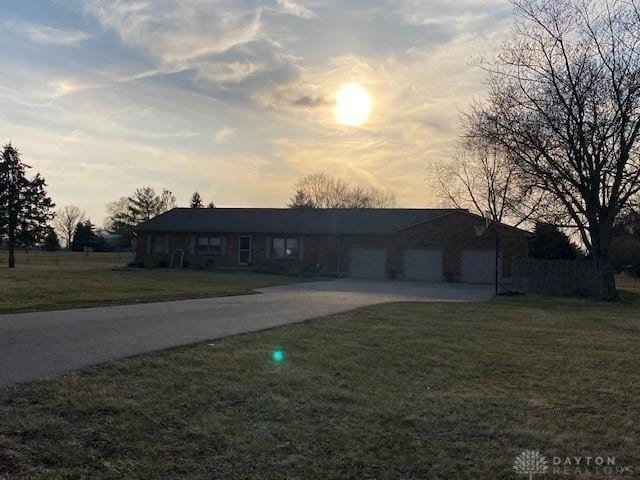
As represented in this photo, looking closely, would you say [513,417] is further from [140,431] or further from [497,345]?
[497,345]

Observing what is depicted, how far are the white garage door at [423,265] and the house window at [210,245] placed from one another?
13.8 m

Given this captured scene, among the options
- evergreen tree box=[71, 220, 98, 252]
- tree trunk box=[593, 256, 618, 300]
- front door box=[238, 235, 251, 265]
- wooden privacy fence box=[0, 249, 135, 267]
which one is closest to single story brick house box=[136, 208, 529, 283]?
front door box=[238, 235, 251, 265]

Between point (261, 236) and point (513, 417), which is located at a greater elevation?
point (261, 236)

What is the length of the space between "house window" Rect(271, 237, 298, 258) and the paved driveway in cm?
2228

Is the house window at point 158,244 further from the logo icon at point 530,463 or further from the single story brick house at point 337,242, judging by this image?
the logo icon at point 530,463

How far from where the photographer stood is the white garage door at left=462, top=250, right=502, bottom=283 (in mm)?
34656

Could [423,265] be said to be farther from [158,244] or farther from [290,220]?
[158,244]

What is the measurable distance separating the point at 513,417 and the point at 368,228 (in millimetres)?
32926

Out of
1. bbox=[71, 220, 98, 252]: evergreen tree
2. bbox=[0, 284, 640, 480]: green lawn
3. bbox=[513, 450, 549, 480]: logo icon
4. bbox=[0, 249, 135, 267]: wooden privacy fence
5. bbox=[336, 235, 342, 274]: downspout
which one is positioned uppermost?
bbox=[71, 220, 98, 252]: evergreen tree

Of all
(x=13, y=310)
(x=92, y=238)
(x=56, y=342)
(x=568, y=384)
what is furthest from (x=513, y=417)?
(x=92, y=238)

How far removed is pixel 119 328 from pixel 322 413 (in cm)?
625

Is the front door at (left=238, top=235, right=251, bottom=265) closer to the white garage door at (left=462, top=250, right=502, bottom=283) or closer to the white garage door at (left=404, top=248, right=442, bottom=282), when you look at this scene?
the white garage door at (left=404, top=248, right=442, bottom=282)

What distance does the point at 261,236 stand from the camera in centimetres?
4028

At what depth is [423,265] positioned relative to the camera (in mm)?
36000
